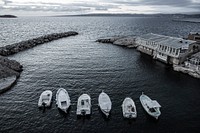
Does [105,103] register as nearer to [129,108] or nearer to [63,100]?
[129,108]

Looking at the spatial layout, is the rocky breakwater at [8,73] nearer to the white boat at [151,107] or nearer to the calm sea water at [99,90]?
the calm sea water at [99,90]

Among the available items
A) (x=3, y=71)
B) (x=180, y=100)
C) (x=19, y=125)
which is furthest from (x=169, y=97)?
(x=3, y=71)

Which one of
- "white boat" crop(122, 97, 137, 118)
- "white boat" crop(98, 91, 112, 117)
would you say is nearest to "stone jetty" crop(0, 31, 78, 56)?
"white boat" crop(98, 91, 112, 117)

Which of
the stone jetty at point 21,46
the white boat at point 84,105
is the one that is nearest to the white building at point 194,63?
the white boat at point 84,105

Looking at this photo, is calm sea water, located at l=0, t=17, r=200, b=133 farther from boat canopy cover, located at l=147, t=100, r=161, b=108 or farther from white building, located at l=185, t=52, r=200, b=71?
white building, located at l=185, t=52, r=200, b=71

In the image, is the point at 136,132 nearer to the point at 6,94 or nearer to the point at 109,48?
the point at 6,94

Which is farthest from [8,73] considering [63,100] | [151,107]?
[151,107]
